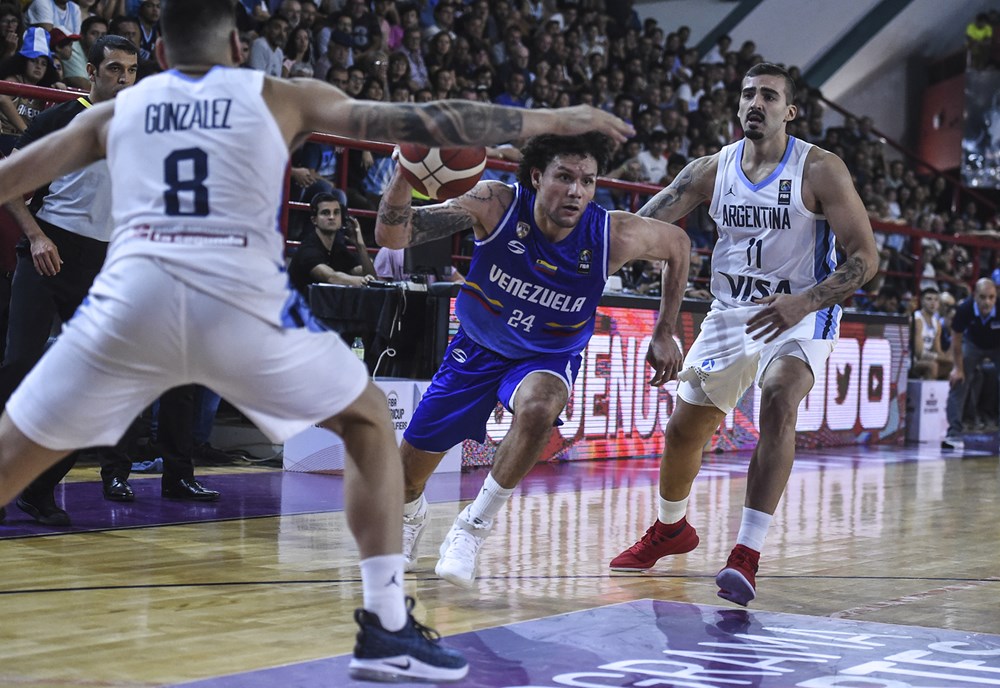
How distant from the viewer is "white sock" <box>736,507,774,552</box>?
185 inches

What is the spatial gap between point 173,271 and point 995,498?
288 inches

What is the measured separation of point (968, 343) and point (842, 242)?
899 cm

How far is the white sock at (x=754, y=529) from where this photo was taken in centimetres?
471

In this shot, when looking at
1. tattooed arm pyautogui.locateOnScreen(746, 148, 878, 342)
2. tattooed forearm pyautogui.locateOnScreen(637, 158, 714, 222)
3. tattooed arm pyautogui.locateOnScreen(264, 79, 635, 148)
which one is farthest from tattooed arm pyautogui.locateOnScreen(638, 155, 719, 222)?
tattooed arm pyautogui.locateOnScreen(264, 79, 635, 148)

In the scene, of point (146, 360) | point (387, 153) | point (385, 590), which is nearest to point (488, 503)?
point (385, 590)

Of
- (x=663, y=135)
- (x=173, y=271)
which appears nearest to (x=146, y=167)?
(x=173, y=271)

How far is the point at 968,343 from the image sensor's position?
43.6 ft

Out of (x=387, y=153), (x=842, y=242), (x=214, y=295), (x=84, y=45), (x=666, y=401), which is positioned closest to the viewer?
(x=214, y=295)

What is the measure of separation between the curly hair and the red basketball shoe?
156 cm

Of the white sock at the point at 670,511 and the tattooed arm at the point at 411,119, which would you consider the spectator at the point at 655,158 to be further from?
the tattooed arm at the point at 411,119

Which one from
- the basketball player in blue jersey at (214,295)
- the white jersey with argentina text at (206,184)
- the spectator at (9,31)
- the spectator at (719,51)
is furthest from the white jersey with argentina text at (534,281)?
the spectator at (719,51)

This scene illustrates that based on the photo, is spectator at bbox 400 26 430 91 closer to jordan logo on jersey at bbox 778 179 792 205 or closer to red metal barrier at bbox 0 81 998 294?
red metal barrier at bbox 0 81 998 294

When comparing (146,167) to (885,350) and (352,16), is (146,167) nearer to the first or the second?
(352,16)

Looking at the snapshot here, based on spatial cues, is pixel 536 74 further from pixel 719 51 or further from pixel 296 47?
pixel 719 51
